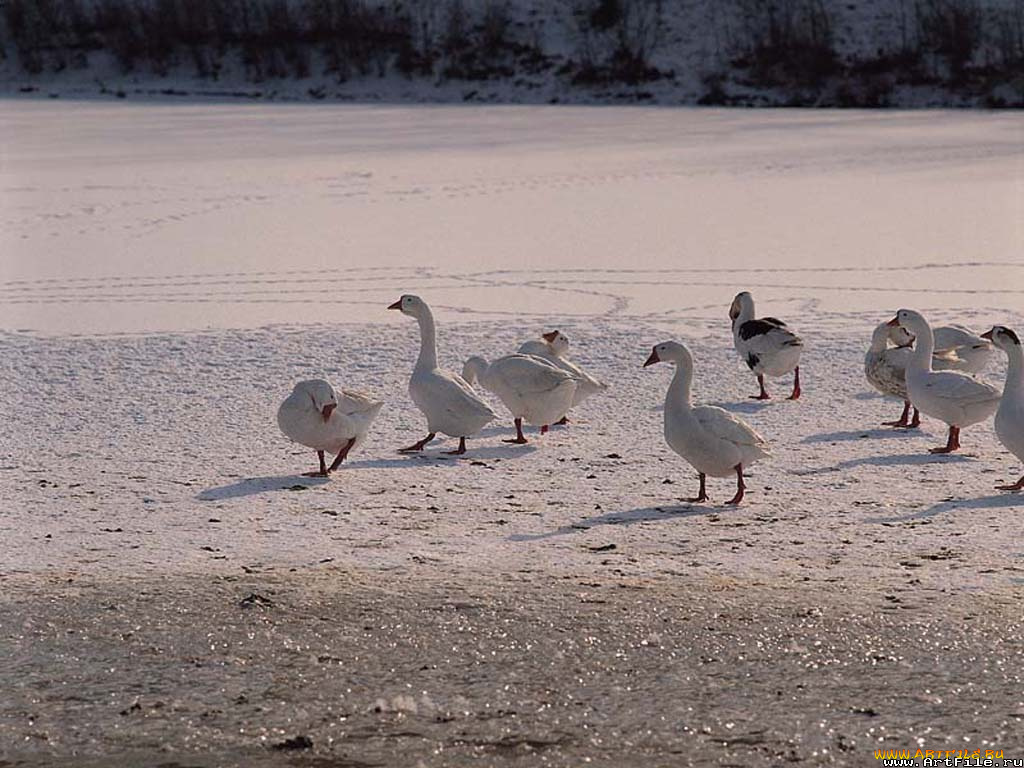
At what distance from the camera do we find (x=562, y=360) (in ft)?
25.6

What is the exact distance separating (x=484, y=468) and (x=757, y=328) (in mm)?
1992

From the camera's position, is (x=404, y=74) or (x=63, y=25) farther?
(x=63, y=25)

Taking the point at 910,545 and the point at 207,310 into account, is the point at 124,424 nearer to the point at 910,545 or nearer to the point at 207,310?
the point at 207,310

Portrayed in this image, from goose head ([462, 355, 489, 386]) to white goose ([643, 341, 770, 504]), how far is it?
5.50 feet

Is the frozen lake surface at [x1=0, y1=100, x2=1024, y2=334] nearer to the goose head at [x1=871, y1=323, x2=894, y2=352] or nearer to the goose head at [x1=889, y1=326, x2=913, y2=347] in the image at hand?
the goose head at [x1=889, y1=326, x2=913, y2=347]

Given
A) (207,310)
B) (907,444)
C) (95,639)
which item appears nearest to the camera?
(95,639)

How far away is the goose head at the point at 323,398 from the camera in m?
6.56

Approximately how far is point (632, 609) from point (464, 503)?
1527 millimetres

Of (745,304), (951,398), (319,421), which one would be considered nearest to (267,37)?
(745,304)

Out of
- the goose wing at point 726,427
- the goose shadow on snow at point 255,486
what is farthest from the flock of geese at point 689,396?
the goose shadow on snow at point 255,486

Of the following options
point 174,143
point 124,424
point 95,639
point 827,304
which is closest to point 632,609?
point 95,639

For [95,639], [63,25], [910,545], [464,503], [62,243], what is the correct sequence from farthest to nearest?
1. [63,25]
2. [62,243]
3. [464,503]
4. [910,545]
5. [95,639]

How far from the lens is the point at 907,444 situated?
725cm

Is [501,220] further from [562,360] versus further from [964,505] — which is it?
[964,505]
